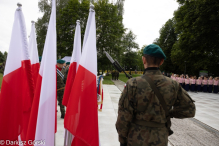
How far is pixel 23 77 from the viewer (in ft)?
7.64

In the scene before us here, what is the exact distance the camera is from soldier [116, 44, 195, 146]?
1.68m

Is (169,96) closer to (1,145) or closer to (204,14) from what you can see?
(1,145)

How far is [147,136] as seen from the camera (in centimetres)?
171

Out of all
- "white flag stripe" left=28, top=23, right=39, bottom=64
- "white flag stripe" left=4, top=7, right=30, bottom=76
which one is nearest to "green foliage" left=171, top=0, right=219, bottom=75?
"white flag stripe" left=28, top=23, right=39, bottom=64

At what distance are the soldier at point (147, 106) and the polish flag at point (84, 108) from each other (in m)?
0.53

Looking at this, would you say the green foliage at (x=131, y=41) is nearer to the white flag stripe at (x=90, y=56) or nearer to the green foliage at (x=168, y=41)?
the green foliage at (x=168, y=41)

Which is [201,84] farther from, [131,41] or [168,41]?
[131,41]

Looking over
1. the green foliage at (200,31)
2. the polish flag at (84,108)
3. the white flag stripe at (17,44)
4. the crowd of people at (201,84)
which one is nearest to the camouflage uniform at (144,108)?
the polish flag at (84,108)

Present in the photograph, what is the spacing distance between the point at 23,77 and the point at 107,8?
1011 inches

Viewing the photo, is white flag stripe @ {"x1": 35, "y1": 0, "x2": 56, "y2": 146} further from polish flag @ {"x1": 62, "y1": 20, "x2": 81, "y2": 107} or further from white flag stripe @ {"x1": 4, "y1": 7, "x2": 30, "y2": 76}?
polish flag @ {"x1": 62, "y1": 20, "x2": 81, "y2": 107}

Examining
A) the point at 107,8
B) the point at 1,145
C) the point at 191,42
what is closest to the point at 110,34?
the point at 107,8

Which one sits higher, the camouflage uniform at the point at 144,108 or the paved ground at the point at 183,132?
the camouflage uniform at the point at 144,108

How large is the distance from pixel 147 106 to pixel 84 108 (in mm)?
920

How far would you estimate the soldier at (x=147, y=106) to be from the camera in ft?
5.51
